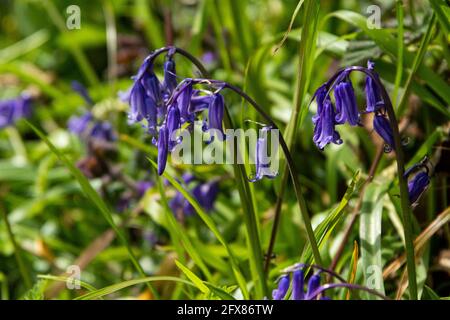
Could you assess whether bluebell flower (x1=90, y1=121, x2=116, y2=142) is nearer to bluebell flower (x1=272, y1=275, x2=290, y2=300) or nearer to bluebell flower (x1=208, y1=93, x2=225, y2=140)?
bluebell flower (x1=208, y1=93, x2=225, y2=140)

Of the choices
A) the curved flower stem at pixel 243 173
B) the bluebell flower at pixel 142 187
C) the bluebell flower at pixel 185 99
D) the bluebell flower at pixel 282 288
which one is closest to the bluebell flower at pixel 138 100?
the curved flower stem at pixel 243 173

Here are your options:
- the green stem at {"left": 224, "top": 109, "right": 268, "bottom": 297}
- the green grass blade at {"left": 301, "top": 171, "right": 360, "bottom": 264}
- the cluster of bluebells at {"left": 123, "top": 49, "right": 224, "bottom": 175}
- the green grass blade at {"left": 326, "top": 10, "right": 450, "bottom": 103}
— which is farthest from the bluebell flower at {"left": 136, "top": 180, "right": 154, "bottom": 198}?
the green grass blade at {"left": 301, "top": 171, "right": 360, "bottom": 264}

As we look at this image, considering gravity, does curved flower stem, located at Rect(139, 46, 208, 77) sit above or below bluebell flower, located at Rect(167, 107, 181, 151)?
above

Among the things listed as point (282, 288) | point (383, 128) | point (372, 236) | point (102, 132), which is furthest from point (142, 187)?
point (383, 128)

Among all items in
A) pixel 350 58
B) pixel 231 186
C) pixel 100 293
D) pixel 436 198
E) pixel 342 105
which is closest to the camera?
pixel 342 105

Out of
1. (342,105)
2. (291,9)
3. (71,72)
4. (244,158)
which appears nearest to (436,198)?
(244,158)
